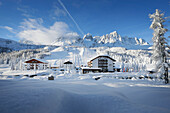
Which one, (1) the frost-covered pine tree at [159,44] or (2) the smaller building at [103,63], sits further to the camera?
(2) the smaller building at [103,63]

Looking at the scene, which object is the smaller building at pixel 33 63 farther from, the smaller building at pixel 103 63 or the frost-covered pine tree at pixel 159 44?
the frost-covered pine tree at pixel 159 44

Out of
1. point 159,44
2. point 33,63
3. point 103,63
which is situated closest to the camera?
point 159,44

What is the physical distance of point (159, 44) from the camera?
18766 mm

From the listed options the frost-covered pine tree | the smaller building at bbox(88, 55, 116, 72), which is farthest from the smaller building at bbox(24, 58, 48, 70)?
the frost-covered pine tree

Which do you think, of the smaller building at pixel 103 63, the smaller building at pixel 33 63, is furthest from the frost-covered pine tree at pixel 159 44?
the smaller building at pixel 33 63

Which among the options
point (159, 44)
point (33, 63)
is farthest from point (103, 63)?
point (33, 63)

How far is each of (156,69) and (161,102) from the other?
49.7 feet

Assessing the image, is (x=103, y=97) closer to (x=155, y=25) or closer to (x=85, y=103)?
(x=85, y=103)

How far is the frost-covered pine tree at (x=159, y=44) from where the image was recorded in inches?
734

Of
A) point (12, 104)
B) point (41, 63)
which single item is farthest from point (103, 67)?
point (12, 104)

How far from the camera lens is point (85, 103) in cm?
675

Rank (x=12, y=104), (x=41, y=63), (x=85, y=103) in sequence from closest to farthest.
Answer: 1. (x=12, y=104)
2. (x=85, y=103)
3. (x=41, y=63)

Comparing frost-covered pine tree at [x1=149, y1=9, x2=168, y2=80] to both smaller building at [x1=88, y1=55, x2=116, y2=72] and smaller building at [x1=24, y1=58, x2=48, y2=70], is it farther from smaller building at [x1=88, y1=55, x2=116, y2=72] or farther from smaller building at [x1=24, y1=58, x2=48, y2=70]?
smaller building at [x1=24, y1=58, x2=48, y2=70]

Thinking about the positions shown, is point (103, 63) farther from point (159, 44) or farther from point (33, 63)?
point (33, 63)
